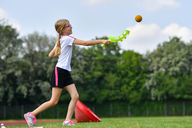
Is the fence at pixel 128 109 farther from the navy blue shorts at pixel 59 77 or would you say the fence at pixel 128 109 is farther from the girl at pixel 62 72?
the navy blue shorts at pixel 59 77

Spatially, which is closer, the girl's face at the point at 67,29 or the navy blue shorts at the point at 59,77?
the navy blue shorts at the point at 59,77

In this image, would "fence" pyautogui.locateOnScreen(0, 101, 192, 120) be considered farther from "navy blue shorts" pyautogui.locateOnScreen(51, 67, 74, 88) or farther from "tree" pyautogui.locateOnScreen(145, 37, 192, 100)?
"navy blue shorts" pyautogui.locateOnScreen(51, 67, 74, 88)

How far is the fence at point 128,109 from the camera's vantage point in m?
35.1

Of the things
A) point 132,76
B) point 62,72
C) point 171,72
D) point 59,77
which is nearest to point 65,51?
point 62,72

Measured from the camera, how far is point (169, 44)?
133ft

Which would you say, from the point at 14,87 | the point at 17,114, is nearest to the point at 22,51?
the point at 14,87


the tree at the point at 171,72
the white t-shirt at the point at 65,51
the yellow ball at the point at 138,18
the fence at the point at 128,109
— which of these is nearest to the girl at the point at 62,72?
the white t-shirt at the point at 65,51

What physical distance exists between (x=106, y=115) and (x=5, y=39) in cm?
1780

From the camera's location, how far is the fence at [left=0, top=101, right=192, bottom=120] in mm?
35094

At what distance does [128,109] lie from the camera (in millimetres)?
37969

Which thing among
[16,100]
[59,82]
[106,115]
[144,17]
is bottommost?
[106,115]

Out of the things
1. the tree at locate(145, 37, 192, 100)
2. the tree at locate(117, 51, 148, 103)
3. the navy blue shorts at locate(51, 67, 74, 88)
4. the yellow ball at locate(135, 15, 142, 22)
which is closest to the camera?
the navy blue shorts at locate(51, 67, 74, 88)

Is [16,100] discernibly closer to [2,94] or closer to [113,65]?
[2,94]

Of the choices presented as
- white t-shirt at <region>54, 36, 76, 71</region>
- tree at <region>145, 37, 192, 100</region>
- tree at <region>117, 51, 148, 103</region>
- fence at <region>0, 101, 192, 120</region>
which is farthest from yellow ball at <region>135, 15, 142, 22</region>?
tree at <region>117, 51, 148, 103</region>
